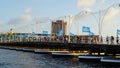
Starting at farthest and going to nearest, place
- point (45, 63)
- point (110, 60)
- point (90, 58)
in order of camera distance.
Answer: point (90, 58), point (45, 63), point (110, 60)

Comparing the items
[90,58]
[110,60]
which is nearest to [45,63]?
[90,58]

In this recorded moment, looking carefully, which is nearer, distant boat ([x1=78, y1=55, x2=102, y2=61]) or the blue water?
the blue water

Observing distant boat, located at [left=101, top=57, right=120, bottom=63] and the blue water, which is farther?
the blue water

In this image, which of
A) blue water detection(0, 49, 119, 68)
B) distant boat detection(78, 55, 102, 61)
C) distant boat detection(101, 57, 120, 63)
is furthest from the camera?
distant boat detection(78, 55, 102, 61)

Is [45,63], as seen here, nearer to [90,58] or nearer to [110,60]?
[90,58]

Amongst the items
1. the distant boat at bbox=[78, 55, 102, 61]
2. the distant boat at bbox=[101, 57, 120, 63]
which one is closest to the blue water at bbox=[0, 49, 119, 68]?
the distant boat at bbox=[101, 57, 120, 63]

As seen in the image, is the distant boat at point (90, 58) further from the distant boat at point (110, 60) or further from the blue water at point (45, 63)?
the distant boat at point (110, 60)

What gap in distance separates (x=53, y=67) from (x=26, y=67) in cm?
559

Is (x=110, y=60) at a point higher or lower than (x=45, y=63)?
higher

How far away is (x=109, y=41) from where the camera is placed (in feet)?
296

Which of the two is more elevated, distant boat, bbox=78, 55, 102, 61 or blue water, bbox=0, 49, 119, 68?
distant boat, bbox=78, 55, 102, 61

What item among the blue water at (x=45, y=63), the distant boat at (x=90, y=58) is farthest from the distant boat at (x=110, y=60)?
the distant boat at (x=90, y=58)

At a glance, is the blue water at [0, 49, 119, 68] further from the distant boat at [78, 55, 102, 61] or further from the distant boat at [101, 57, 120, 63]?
the distant boat at [78, 55, 102, 61]

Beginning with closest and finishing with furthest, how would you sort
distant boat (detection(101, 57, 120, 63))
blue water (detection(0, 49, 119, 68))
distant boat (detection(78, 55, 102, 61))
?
distant boat (detection(101, 57, 120, 63)) < blue water (detection(0, 49, 119, 68)) < distant boat (detection(78, 55, 102, 61))
